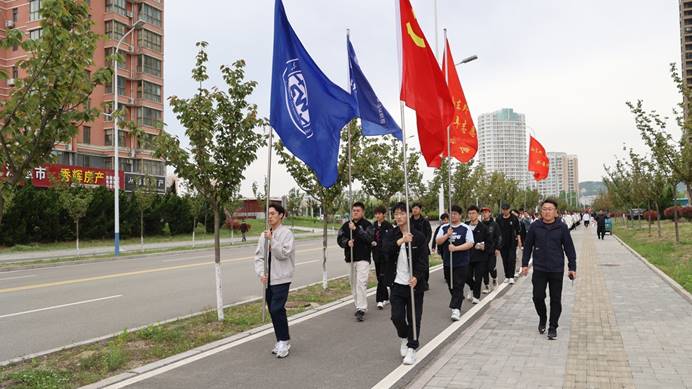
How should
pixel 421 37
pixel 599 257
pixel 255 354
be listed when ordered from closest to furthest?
pixel 255 354, pixel 421 37, pixel 599 257

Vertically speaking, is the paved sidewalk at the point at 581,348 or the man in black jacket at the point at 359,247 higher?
the man in black jacket at the point at 359,247

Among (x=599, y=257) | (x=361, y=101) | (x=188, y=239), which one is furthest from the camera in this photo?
(x=188, y=239)

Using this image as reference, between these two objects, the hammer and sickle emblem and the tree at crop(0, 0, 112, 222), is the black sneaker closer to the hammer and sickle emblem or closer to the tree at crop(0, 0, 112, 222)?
the hammer and sickle emblem

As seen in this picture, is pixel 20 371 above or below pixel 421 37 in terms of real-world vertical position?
below

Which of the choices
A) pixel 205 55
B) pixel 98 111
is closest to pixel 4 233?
pixel 205 55

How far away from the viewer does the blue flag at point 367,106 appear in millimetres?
9430

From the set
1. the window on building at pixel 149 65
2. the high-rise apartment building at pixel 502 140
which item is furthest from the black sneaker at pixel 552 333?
the window on building at pixel 149 65

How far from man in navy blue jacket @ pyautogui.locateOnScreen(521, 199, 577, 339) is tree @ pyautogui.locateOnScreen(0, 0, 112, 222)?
590 centimetres

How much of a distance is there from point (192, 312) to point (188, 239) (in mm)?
31050

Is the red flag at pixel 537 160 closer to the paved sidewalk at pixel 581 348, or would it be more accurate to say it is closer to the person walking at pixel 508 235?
the person walking at pixel 508 235

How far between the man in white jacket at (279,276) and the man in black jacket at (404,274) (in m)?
1.21

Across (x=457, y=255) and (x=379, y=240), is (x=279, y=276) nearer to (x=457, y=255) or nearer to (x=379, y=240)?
(x=379, y=240)

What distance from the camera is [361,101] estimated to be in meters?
9.40

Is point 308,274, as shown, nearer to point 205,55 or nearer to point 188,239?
point 205,55
